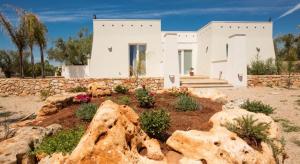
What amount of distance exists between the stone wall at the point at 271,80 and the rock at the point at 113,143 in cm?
1472

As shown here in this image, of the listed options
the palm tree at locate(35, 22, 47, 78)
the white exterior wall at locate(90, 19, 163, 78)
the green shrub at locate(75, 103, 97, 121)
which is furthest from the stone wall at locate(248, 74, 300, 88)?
the palm tree at locate(35, 22, 47, 78)

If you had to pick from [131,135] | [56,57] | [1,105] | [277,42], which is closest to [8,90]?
[1,105]

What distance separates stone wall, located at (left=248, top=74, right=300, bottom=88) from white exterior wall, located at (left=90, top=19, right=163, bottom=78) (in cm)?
664

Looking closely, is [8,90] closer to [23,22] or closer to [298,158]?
[23,22]

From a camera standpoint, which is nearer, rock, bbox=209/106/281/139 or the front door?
rock, bbox=209/106/281/139

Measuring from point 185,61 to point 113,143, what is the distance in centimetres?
1980

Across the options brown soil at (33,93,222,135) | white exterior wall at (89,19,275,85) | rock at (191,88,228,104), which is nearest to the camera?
brown soil at (33,93,222,135)

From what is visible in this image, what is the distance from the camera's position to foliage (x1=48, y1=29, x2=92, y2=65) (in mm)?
31348

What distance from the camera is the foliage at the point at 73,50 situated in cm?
3135

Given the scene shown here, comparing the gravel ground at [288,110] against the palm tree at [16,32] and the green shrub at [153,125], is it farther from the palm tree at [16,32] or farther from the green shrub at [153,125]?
the palm tree at [16,32]

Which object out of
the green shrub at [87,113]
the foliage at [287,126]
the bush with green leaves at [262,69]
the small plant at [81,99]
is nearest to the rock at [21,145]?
the green shrub at [87,113]

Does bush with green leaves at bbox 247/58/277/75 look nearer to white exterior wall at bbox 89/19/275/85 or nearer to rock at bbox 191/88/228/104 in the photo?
white exterior wall at bbox 89/19/275/85

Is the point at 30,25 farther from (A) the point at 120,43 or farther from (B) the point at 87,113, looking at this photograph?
(B) the point at 87,113

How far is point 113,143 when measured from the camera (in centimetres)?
357
